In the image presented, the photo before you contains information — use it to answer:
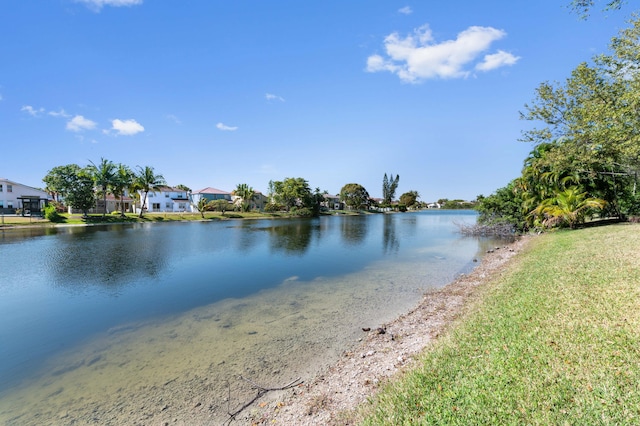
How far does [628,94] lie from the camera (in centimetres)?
1040

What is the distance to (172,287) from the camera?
43.9 ft

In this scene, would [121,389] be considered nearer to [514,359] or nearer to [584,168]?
[514,359]

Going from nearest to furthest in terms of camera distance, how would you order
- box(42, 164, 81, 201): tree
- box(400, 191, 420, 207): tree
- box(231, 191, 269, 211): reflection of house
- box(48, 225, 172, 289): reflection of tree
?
box(48, 225, 172, 289): reflection of tree
box(42, 164, 81, 201): tree
box(231, 191, 269, 211): reflection of house
box(400, 191, 420, 207): tree

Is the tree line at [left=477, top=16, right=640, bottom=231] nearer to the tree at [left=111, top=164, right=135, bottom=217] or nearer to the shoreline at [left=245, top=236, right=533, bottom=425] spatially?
the shoreline at [left=245, top=236, right=533, bottom=425]

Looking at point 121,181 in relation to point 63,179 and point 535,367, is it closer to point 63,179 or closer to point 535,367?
point 63,179

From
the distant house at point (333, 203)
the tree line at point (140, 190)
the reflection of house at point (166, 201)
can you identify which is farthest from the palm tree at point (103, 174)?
the distant house at point (333, 203)

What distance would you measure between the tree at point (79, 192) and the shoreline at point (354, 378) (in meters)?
60.2

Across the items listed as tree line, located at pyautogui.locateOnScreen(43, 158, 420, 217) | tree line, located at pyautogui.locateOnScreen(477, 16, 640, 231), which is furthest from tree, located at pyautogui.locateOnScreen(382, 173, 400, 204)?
tree line, located at pyautogui.locateOnScreen(477, 16, 640, 231)

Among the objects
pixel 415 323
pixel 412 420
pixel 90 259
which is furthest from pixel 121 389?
pixel 90 259

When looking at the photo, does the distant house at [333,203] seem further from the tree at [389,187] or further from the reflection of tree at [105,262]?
the reflection of tree at [105,262]

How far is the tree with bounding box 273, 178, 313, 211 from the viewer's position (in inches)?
3083

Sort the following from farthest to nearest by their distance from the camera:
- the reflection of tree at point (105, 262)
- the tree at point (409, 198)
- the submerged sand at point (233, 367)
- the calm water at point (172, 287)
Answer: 1. the tree at point (409, 198)
2. the reflection of tree at point (105, 262)
3. the calm water at point (172, 287)
4. the submerged sand at point (233, 367)

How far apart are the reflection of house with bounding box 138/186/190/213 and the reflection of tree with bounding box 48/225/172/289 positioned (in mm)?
53498

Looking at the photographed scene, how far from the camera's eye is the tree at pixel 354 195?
112 m
